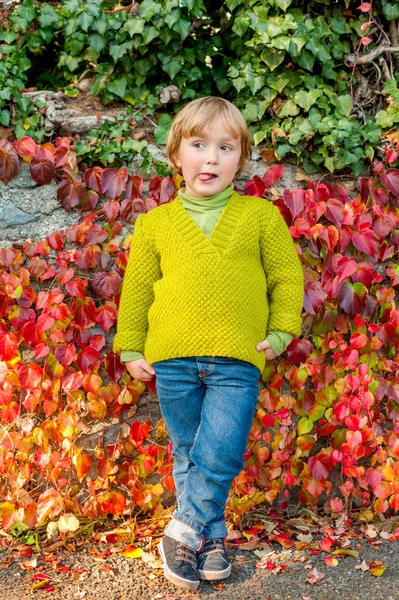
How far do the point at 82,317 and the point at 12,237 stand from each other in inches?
16.7

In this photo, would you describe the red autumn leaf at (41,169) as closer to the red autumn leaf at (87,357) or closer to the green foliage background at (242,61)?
the green foliage background at (242,61)

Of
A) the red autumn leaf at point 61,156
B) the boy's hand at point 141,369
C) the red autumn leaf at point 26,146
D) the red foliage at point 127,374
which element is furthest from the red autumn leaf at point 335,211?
the red autumn leaf at point 26,146

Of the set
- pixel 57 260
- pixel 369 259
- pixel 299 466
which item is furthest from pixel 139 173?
pixel 299 466

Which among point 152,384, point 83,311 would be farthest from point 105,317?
point 152,384

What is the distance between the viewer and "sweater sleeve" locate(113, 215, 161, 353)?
2523 mm

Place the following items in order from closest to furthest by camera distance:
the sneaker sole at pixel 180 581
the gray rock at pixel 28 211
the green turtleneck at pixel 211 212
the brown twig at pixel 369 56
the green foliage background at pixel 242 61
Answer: the sneaker sole at pixel 180 581
the green turtleneck at pixel 211 212
the gray rock at pixel 28 211
the green foliage background at pixel 242 61
the brown twig at pixel 369 56

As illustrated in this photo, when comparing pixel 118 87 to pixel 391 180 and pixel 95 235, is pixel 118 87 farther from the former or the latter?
pixel 391 180

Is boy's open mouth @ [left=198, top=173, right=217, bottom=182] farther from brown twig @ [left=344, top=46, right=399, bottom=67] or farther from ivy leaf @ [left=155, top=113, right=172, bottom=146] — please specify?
brown twig @ [left=344, top=46, right=399, bottom=67]

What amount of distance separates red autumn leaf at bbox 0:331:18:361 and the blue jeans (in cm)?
57

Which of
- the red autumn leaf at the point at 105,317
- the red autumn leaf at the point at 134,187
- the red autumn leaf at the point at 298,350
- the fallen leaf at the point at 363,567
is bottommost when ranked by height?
the fallen leaf at the point at 363,567

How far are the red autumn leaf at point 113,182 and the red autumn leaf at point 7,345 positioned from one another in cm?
64

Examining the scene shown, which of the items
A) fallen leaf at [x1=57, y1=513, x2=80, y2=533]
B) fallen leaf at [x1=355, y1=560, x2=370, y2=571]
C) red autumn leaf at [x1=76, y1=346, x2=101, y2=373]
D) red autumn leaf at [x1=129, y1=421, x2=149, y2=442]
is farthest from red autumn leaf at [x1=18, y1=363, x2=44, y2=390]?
fallen leaf at [x1=355, y1=560, x2=370, y2=571]

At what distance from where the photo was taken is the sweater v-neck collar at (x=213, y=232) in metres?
2.42

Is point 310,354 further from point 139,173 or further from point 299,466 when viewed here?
point 139,173
